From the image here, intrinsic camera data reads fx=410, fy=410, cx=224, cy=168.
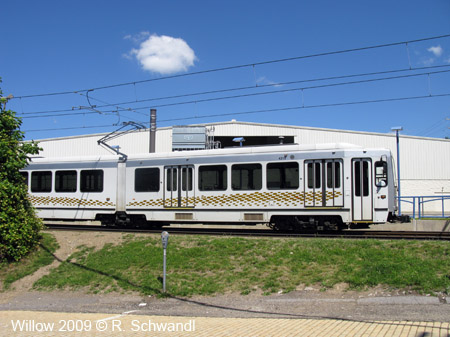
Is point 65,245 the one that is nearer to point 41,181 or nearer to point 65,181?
point 65,181

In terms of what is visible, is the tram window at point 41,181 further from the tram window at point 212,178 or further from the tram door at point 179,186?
the tram window at point 212,178

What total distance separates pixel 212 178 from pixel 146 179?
123 inches

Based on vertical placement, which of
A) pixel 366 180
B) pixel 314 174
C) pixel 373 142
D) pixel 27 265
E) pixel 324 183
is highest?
pixel 373 142

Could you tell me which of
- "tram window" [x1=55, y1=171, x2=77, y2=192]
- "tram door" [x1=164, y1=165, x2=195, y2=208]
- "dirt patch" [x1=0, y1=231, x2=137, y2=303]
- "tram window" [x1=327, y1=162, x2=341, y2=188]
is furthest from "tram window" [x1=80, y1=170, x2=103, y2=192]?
"tram window" [x1=327, y1=162, x2=341, y2=188]

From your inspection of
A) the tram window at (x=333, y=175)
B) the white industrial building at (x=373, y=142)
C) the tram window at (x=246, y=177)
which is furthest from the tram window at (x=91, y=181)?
the white industrial building at (x=373, y=142)

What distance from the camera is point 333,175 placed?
1466 centimetres

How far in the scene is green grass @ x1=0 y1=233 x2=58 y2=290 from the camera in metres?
12.4

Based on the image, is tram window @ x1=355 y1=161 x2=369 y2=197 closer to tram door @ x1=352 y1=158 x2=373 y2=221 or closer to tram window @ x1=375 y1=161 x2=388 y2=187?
tram door @ x1=352 y1=158 x2=373 y2=221

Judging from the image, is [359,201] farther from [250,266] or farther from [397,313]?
[397,313]

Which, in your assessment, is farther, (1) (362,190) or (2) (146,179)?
(2) (146,179)

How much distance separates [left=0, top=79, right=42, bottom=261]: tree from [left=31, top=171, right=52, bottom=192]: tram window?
18.7 feet

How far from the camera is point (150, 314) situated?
9055 millimetres

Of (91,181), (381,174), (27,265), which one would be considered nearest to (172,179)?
(91,181)

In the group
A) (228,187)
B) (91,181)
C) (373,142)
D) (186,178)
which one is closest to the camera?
(228,187)
